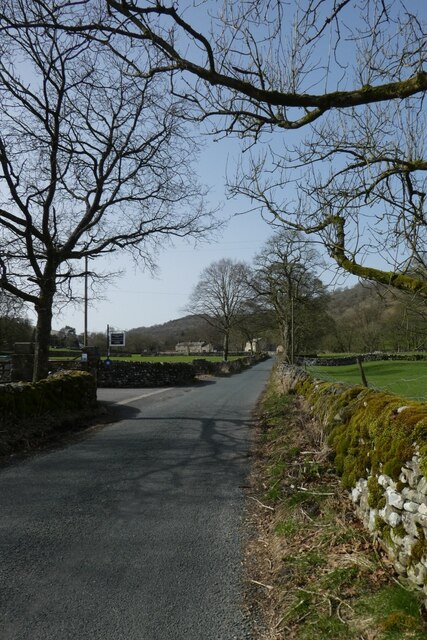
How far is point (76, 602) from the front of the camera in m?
3.77

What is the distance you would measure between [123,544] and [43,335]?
1119 centimetres

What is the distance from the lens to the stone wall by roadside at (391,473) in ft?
11.6

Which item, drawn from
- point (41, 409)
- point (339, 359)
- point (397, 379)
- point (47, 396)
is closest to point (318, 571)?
point (41, 409)

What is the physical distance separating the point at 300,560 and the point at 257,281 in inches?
1803

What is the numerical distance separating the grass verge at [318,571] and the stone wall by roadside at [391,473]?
0.57ft

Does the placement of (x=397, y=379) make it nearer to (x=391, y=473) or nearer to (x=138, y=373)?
(x=138, y=373)

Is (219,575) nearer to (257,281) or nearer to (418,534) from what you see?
(418,534)

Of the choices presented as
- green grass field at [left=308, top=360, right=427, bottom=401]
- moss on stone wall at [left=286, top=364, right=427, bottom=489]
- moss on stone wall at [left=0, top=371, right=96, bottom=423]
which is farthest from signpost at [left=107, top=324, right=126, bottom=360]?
moss on stone wall at [left=286, top=364, right=427, bottom=489]

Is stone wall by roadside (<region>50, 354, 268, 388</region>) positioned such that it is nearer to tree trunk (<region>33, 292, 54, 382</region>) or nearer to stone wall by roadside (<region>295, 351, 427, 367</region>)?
tree trunk (<region>33, 292, 54, 382</region>)

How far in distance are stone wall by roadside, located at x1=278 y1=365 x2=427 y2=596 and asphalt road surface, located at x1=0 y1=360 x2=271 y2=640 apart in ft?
4.07

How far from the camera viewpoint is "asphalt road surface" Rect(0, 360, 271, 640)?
3.56m

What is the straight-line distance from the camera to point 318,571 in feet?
13.6

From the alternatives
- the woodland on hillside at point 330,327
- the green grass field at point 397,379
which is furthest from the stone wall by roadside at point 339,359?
the green grass field at point 397,379

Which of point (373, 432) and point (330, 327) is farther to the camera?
point (330, 327)
